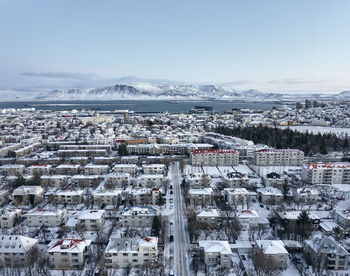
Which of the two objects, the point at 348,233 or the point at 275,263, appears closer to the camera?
the point at 275,263

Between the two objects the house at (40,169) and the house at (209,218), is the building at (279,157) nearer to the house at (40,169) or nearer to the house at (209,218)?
the house at (209,218)

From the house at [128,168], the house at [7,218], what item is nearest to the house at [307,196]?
the house at [128,168]

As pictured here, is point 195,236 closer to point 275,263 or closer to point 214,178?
point 275,263

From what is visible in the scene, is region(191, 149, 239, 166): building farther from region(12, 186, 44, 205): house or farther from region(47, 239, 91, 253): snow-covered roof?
region(47, 239, 91, 253): snow-covered roof

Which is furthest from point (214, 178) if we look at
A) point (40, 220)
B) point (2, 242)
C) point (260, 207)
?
point (2, 242)

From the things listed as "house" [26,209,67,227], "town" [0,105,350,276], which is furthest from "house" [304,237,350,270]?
"house" [26,209,67,227]

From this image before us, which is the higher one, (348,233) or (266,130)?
(266,130)

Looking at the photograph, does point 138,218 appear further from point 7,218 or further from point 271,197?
point 271,197
